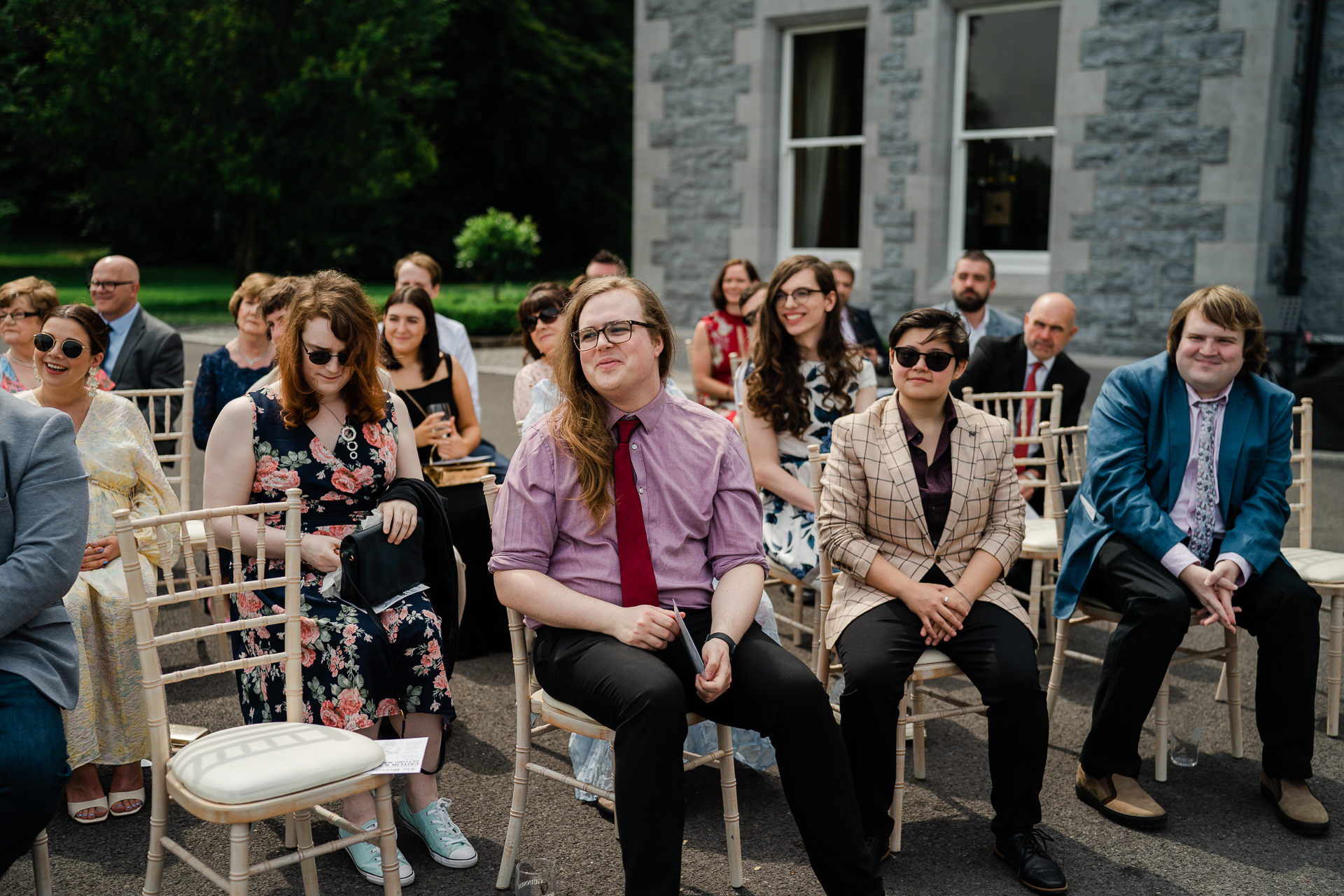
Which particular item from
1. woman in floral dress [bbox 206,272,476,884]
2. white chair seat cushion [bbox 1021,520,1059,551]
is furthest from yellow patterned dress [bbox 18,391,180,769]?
white chair seat cushion [bbox 1021,520,1059,551]

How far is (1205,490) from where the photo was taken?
12.4ft

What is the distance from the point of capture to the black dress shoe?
2.96m

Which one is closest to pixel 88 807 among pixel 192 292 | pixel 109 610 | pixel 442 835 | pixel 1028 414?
pixel 109 610

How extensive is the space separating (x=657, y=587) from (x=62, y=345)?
7.13 ft

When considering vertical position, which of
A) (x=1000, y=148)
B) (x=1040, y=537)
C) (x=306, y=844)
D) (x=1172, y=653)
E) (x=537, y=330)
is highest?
(x=1000, y=148)

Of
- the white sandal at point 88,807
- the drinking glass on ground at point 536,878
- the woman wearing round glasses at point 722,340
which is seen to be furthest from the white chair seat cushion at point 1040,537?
the white sandal at point 88,807

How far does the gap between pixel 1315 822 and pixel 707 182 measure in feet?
32.2

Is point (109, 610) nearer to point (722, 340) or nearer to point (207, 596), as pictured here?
point (207, 596)

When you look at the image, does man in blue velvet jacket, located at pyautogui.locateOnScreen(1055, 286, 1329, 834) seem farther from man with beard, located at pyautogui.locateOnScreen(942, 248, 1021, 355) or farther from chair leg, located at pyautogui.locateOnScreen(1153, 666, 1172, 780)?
man with beard, located at pyautogui.locateOnScreen(942, 248, 1021, 355)

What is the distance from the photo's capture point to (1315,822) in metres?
3.31

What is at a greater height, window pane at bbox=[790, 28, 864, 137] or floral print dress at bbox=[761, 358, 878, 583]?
window pane at bbox=[790, 28, 864, 137]

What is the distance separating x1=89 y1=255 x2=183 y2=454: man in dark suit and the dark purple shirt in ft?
13.2

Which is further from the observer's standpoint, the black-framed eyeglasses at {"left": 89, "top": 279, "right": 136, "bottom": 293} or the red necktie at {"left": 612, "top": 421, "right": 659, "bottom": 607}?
the black-framed eyeglasses at {"left": 89, "top": 279, "right": 136, "bottom": 293}

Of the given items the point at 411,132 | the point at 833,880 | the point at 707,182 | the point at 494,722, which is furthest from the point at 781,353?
the point at 411,132
